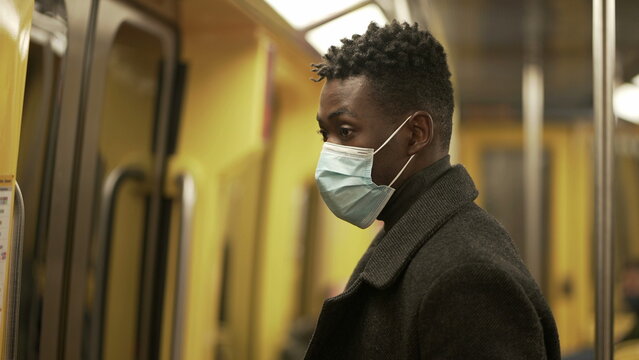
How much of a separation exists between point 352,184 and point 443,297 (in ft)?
1.14

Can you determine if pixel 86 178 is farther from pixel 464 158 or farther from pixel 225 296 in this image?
pixel 464 158

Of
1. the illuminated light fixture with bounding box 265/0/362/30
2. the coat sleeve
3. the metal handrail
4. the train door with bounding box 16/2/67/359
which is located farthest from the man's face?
the illuminated light fixture with bounding box 265/0/362/30

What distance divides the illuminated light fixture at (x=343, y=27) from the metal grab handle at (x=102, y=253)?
0.84 metres

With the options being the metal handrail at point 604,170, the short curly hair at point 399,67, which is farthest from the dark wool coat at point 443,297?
the metal handrail at point 604,170

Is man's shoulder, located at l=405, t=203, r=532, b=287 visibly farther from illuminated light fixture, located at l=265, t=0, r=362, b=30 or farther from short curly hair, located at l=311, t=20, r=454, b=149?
illuminated light fixture, located at l=265, t=0, r=362, b=30

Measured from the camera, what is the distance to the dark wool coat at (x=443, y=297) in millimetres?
1025

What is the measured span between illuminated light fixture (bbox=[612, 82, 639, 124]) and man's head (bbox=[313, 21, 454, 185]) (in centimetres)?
323

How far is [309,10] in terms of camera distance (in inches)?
88.7

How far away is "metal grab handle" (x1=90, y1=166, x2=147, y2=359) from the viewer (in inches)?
80.5

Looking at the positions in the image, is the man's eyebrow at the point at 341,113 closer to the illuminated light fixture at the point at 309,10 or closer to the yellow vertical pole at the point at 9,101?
the yellow vertical pole at the point at 9,101

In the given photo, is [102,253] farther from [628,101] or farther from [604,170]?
[628,101]

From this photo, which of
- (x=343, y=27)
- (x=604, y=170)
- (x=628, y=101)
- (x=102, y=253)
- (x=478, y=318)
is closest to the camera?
(x=478, y=318)

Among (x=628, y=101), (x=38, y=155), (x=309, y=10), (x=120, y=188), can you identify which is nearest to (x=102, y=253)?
(x=120, y=188)

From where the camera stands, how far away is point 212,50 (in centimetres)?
250
